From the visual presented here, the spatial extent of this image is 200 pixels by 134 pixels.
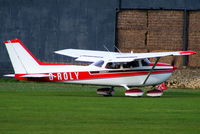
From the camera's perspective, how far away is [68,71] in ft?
88.5

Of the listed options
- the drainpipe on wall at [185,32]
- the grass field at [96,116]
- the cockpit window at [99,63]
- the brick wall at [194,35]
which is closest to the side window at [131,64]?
the cockpit window at [99,63]

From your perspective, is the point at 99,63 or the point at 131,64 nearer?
the point at 99,63

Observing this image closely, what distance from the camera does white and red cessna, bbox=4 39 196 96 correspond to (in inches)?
1051

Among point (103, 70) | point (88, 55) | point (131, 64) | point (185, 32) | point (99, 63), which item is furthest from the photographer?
point (185, 32)

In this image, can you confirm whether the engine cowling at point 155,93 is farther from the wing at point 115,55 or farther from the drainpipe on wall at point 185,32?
the drainpipe on wall at point 185,32

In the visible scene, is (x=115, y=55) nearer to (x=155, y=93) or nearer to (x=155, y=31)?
(x=155, y=93)

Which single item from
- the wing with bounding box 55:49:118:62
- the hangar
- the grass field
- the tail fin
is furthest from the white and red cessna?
the hangar

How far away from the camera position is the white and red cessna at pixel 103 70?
26.7 metres

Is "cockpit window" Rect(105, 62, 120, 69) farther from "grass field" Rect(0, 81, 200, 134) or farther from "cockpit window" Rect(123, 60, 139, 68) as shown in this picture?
"grass field" Rect(0, 81, 200, 134)

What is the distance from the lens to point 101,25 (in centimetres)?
4191

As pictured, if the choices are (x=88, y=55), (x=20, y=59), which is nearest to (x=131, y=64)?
(x=88, y=55)

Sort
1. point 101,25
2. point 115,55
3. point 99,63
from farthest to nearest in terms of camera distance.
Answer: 1. point 101,25
2. point 115,55
3. point 99,63

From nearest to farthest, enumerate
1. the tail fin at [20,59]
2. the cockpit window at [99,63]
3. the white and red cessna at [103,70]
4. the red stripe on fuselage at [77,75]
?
the tail fin at [20,59], the white and red cessna at [103,70], the red stripe on fuselage at [77,75], the cockpit window at [99,63]

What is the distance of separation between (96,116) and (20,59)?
9293 mm
